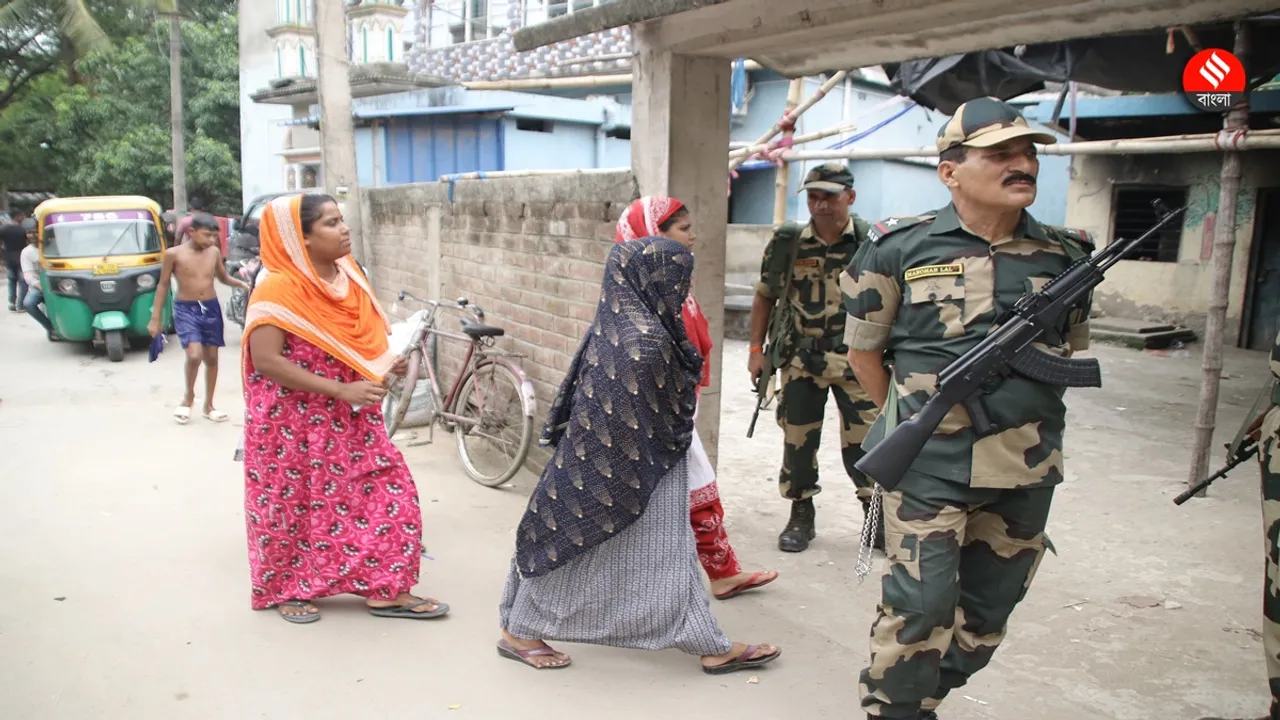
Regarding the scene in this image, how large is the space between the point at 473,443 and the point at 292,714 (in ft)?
11.6

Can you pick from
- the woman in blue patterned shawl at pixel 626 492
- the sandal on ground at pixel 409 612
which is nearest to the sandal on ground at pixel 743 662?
the woman in blue patterned shawl at pixel 626 492

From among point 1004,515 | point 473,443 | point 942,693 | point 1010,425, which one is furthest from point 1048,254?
point 473,443

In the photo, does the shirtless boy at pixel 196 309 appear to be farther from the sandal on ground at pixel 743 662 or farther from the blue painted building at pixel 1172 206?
the blue painted building at pixel 1172 206

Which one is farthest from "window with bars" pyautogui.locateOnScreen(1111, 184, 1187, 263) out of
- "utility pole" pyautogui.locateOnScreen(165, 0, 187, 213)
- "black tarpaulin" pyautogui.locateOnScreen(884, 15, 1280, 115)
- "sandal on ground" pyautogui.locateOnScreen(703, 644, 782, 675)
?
"utility pole" pyautogui.locateOnScreen(165, 0, 187, 213)

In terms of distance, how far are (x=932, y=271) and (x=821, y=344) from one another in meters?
1.89

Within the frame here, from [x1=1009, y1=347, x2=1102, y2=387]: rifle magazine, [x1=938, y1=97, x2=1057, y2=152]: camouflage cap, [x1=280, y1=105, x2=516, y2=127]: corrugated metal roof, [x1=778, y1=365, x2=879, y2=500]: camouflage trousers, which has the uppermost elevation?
[x1=280, y1=105, x2=516, y2=127]: corrugated metal roof

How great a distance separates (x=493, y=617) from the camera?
12.6 ft

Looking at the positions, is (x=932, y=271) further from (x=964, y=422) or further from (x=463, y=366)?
(x=463, y=366)

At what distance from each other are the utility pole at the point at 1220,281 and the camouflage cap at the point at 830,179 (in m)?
2.41

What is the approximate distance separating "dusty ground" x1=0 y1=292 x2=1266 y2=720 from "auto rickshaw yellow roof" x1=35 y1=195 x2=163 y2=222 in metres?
5.26

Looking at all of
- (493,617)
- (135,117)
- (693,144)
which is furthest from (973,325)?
(135,117)

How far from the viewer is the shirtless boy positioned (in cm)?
732

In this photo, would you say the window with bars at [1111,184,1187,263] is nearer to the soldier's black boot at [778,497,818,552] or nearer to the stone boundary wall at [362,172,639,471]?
the stone boundary wall at [362,172,639,471]

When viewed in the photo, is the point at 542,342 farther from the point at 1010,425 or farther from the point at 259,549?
the point at 1010,425
